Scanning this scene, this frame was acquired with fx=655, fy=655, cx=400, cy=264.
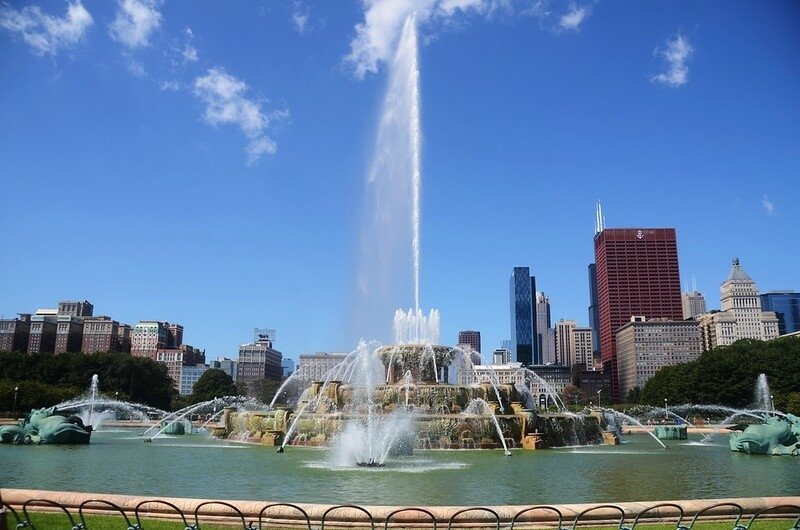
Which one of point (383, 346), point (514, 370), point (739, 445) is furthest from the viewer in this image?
point (514, 370)

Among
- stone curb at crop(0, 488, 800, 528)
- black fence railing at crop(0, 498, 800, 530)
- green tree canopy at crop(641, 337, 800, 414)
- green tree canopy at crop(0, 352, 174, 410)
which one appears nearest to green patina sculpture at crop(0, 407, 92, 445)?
stone curb at crop(0, 488, 800, 528)

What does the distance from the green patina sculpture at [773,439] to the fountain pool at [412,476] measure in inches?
68.0

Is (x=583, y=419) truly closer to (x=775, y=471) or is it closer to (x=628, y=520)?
(x=775, y=471)

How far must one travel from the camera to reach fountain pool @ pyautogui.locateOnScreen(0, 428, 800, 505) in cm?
1454

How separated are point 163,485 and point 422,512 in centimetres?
816

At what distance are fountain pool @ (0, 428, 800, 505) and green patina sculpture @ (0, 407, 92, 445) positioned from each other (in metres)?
2.51

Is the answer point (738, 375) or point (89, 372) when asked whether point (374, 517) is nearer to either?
point (738, 375)

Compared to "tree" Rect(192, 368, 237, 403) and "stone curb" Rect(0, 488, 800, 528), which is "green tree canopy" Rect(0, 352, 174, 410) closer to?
"tree" Rect(192, 368, 237, 403)

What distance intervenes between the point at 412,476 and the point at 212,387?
127146 mm

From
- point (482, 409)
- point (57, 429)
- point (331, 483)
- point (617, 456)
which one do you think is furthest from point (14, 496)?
point (482, 409)

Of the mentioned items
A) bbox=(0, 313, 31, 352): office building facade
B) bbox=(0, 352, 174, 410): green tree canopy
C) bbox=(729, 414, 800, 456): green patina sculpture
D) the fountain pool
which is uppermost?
bbox=(0, 313, 31, 352): office building facade

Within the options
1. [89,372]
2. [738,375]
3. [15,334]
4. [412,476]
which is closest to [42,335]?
[15,334]

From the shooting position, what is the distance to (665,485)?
16516 millimetres

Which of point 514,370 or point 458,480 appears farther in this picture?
point 514,370
